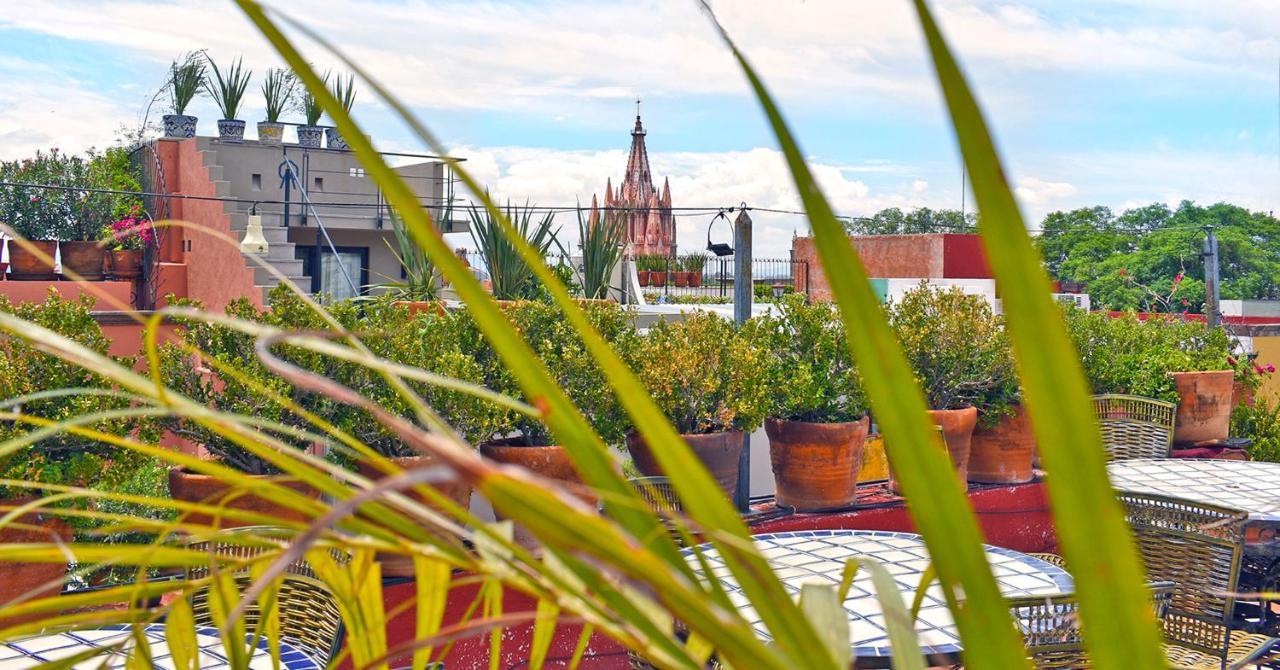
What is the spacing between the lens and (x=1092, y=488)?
1.26 ft

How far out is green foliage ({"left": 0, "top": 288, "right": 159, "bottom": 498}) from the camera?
335 centimetres

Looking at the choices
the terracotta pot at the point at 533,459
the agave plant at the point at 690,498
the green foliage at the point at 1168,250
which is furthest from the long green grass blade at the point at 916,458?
the green foliage at the point at 1168,250

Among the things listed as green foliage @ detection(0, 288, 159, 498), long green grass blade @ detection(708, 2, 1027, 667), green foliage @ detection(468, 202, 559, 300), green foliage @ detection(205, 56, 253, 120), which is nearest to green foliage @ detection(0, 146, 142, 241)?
green foliage @ detection(205, 56, 253, 120)

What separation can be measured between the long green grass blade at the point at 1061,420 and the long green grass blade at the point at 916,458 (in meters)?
0.03

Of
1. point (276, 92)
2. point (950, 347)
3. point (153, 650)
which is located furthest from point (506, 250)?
point (276, 92)

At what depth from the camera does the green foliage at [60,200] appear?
51.5 ft

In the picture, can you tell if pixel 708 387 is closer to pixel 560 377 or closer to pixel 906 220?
pixel 560 377

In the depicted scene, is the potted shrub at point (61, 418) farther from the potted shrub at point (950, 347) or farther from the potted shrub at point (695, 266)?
the potted shrub at point (695, 266)

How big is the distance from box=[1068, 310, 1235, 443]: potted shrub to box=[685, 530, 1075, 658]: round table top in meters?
3.29

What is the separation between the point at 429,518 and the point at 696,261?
31.6 m

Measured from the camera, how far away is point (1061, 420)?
1.27 ft

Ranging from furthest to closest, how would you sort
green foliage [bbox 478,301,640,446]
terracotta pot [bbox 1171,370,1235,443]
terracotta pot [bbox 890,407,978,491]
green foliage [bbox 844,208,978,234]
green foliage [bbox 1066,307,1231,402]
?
green foliage [bbox 844,208,978,234] < terracotta pot [bbox 1171,370,1235,443] < green foliage [bbox 1066,307,1231,402] < terracotta pot [bbox 890,407,978,491] < green foliage [bbox 478,301,640,446]

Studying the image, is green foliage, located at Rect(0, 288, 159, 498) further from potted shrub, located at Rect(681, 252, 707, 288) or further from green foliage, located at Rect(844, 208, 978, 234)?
green foliage, located at Rect(844, 208, 978, 234)

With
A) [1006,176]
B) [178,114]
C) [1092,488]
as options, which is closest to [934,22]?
[1006,176]
